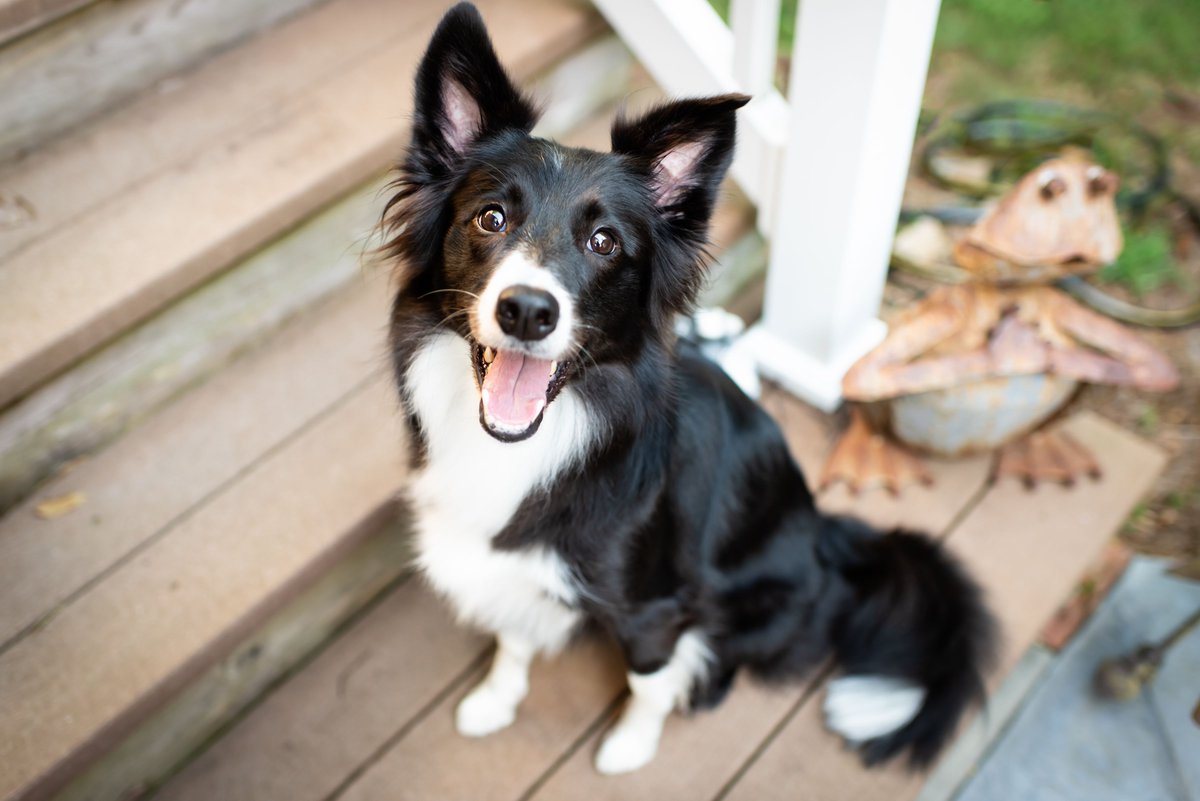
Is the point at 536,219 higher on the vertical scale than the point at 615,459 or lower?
higher

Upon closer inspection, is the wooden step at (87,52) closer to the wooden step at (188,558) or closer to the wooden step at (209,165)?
the wooden step at (209,165)

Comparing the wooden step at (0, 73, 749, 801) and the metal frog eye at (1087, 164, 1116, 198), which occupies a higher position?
the metal frog eye at (1087, 164, 1116, 198)

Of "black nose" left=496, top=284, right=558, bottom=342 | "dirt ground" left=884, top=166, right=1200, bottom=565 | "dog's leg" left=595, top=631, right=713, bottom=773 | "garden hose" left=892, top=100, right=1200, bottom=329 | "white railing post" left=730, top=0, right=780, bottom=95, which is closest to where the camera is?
"black nose" left=496, top=284, right=558, bottom=342

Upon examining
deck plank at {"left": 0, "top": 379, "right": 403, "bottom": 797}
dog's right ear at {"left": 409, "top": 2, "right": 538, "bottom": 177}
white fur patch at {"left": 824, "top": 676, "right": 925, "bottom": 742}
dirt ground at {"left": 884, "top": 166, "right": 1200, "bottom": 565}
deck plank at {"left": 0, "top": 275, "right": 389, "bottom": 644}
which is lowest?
dirt ground at {"left": 884, "top": 166, "right": 1200, "bottom": 565}

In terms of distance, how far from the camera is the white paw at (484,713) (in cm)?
197

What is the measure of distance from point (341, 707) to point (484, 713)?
31 centimetres

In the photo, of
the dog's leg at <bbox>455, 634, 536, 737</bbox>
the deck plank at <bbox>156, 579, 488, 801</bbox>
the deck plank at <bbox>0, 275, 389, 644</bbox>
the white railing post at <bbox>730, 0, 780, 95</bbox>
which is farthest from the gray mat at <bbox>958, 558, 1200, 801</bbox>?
the deck plank at <bbox>0, 275, 389, 644</bbox>

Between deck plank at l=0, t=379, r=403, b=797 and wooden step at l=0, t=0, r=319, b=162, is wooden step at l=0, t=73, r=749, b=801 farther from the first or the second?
wooden step at l=0, t=0, r=319, b=162

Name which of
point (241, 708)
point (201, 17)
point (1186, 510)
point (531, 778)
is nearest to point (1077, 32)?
point (1186, 510)

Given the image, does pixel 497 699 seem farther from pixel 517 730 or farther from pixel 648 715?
pixel 648 715

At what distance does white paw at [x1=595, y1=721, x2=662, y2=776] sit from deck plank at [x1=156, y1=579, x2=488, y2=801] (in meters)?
0.36

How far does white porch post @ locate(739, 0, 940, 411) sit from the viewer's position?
6.26 feet

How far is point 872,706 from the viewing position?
1943 millimetres

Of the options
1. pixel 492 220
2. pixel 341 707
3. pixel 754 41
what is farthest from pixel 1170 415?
pixel 341 707
